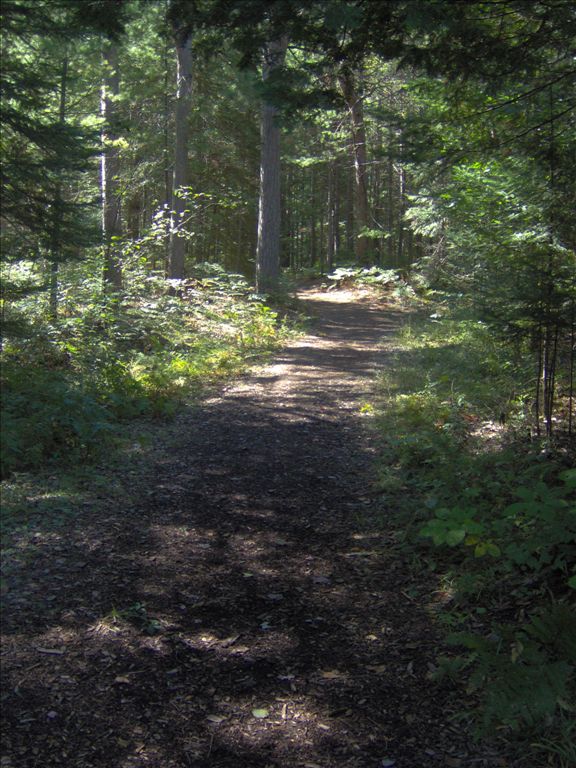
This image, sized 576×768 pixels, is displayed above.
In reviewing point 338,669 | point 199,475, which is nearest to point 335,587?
point 338,669

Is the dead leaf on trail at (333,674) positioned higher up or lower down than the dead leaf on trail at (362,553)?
lower down

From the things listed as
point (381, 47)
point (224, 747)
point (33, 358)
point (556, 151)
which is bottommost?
point (224, 747)

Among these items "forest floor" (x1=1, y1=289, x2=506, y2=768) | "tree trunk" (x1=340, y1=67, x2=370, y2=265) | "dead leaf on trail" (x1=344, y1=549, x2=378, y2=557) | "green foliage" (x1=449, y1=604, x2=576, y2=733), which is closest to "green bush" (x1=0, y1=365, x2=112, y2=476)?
"forest floor" (x1=1, y1=289, x2=506, y2=768)

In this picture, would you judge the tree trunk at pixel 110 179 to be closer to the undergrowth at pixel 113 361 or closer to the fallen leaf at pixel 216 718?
the undergrowth at pixel 113 361

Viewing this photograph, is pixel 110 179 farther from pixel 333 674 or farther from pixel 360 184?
pixel 333 674

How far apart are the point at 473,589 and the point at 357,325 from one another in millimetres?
14037

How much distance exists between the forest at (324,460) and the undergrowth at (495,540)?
0.02 m

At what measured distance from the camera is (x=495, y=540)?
4.14m

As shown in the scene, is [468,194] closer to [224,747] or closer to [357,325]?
[224,747]

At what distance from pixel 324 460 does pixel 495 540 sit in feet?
8.49

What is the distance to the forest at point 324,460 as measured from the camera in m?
2.89

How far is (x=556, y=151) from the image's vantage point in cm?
536

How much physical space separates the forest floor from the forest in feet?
0.06

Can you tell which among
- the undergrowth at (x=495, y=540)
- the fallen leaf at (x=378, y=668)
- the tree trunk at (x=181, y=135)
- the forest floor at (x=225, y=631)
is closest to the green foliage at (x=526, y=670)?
the undergrowth at (x=495, y=540)
